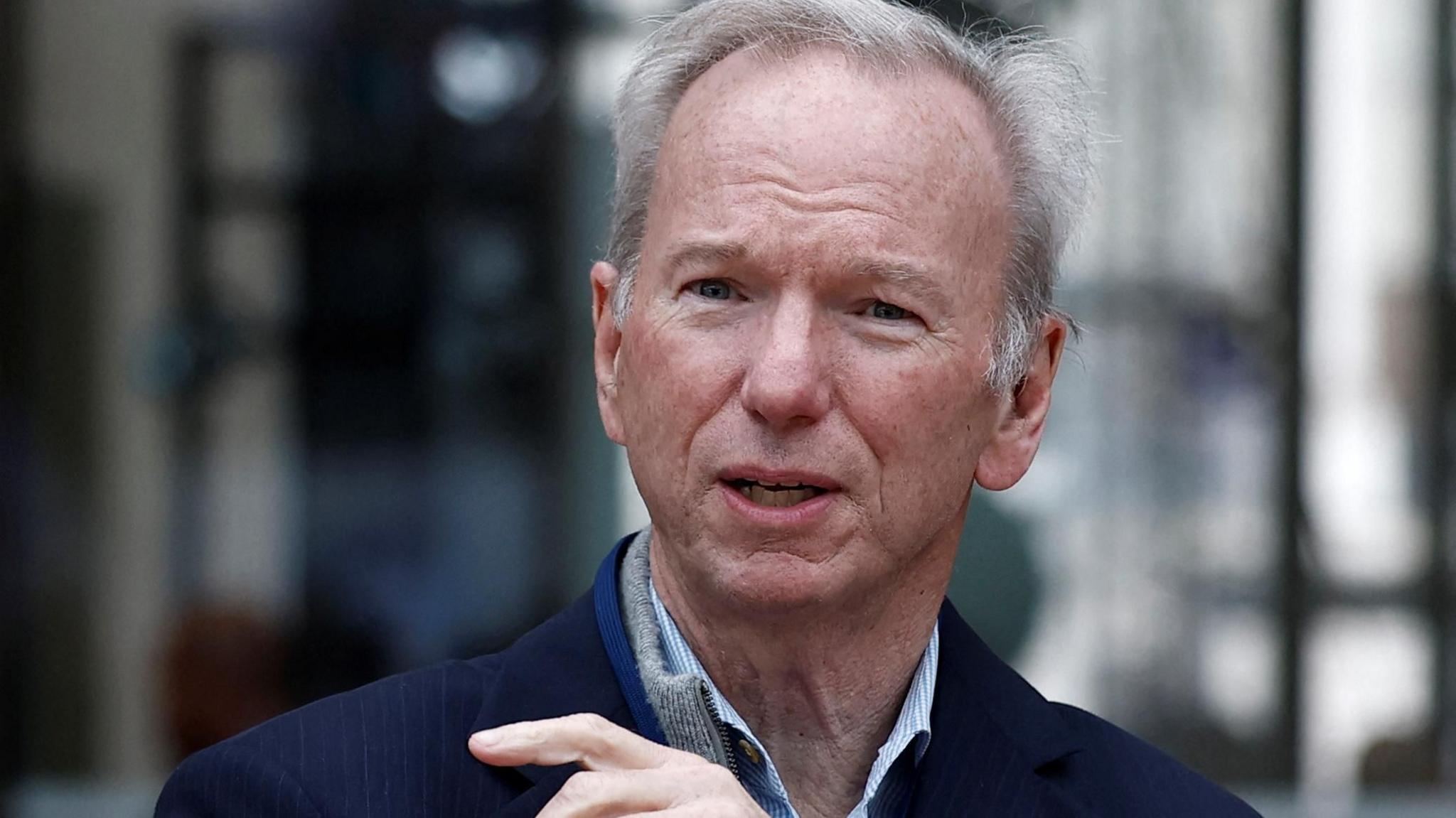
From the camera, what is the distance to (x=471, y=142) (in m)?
6.28

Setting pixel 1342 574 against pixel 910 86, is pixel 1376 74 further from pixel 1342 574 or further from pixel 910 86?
pixel 910 86

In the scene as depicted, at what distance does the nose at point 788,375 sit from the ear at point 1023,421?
1.25 ft

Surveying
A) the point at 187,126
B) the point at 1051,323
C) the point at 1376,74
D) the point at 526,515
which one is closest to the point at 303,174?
the point at 187,126

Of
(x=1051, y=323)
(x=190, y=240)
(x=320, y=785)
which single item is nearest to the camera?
(x=320, y=785)

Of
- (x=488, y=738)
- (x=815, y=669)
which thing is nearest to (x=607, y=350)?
(x=815, y=669)

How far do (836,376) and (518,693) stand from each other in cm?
54

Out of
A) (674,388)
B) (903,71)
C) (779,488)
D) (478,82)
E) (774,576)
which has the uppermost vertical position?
(478,82)

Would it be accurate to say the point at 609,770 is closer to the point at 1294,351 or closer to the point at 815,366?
the point at 815,366

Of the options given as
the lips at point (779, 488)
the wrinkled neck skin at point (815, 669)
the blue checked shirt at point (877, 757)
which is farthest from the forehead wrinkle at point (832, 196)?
the blue checked shirt at point (877, 757)

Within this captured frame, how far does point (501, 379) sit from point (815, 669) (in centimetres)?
408

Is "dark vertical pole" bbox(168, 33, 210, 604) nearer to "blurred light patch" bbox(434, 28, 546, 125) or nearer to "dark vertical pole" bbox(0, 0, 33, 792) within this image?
"dark vertical pole" bbox(0, 0, 33, 792)

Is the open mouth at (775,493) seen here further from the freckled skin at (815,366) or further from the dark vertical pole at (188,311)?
the dark vertical pole at (188,311)

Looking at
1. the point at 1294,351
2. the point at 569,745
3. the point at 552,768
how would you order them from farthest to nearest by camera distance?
1. the point at 1294,351
2. the point at 552,768
3. the point at 569,745

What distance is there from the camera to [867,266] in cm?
216
